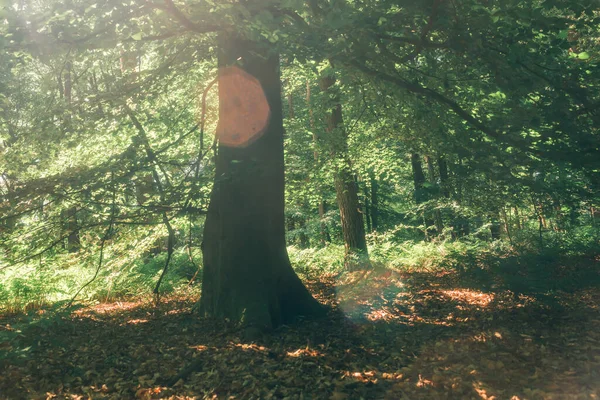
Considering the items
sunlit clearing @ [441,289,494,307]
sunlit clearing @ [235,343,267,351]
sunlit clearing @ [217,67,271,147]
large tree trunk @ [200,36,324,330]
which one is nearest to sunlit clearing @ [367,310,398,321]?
large tree trunk @ [200,36,324,330]

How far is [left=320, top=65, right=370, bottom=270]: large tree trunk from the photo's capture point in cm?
1180

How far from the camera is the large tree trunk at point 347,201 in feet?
38.7

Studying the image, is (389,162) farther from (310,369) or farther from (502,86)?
(310,369)

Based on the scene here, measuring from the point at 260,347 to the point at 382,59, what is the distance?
4412 millimetres

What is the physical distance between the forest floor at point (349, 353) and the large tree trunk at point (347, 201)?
3531 mm

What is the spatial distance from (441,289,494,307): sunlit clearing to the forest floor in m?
0.04

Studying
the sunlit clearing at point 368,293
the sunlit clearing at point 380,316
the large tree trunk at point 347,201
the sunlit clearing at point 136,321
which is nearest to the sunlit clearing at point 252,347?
the sunlit clearing at point 368,293

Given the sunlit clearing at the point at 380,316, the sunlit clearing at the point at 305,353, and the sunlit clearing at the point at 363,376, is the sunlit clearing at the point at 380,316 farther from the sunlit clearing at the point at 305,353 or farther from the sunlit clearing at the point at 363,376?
the sunlit clearing at the point at 363,376

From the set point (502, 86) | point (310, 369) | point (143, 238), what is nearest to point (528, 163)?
point (502, 86)

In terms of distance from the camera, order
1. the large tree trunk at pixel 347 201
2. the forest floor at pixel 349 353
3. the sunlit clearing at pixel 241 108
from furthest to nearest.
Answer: the large tree trunk at pixel 347 201
the sunlit clearing at pixel 241 108
the forest floor at pixel 349 353

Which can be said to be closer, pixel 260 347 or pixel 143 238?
pixel 260 347

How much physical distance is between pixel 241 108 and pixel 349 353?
407 centimetres

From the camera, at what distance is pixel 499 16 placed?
5.22 m

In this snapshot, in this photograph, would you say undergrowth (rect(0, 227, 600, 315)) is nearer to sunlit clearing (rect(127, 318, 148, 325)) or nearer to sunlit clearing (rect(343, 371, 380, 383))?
sunlit clearing (rect(127, 318, 148, 325))
